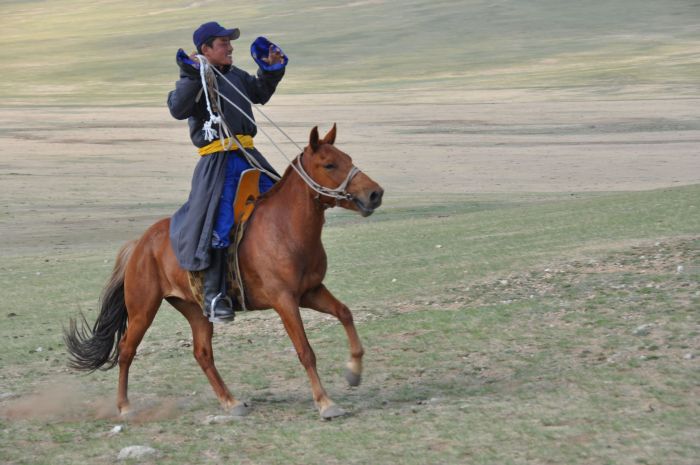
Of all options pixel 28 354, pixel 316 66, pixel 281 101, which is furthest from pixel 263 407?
pixel 316 66

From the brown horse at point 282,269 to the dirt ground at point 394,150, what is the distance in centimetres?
1011

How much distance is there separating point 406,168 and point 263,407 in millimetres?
22664

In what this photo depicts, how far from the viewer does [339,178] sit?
687cm

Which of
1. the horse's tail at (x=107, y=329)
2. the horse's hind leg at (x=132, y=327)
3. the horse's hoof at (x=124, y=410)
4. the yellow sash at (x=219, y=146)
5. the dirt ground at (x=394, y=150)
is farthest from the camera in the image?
the dirt ground at (x=394, y=150)

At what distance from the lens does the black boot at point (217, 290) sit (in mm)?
7203

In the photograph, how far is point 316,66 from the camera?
290 ft

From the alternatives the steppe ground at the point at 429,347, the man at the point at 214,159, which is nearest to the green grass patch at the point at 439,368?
the steppe ground at the point at 429,347

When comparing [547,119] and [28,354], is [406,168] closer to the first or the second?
[547,119]

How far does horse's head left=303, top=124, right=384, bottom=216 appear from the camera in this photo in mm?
6730

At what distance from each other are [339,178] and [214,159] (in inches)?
38.0

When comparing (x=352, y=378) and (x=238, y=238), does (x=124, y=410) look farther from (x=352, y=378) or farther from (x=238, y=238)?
(x=352, y=378)

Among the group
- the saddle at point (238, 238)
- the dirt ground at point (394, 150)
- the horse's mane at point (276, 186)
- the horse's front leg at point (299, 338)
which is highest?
the horse's mane at point (276, 186)

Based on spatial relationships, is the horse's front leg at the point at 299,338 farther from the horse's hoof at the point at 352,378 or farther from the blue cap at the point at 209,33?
the blue cap at the point at 209,33

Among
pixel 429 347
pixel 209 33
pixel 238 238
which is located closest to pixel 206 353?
pixel 238 238
